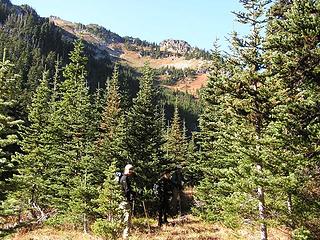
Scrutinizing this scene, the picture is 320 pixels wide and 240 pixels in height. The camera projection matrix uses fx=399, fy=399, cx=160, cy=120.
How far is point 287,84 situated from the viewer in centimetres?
1402

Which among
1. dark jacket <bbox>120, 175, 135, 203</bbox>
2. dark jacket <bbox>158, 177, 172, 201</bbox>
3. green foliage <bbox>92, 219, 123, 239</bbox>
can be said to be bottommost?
green foliage <bbox>92, 219, 123, 239</bbox>

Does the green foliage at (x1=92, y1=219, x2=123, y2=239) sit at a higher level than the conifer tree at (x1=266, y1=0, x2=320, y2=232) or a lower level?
lower

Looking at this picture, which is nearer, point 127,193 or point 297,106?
point 297,106

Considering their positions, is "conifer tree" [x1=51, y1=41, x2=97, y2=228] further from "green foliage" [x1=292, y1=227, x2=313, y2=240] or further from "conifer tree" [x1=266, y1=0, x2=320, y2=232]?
"green foliage" [x1=292, y1=227, x2=313, y2=240]

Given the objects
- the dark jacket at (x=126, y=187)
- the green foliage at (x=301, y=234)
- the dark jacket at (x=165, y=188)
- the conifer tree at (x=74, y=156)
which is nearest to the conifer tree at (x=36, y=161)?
the conifer tree at (x=74, y=156)

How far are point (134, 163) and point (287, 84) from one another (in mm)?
17510

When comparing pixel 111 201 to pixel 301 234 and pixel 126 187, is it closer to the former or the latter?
pixel 126 187

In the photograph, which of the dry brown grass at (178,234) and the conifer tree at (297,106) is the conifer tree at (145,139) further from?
the conifer tree at (297,106)

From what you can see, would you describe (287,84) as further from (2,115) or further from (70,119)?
(70,119)

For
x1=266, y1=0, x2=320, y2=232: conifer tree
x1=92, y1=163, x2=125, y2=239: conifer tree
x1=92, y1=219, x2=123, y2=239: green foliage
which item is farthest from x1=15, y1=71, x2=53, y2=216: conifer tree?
x1=266, y1=0, x2=320, y2=232: conifer tree

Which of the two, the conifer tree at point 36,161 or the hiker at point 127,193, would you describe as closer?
the hiker at point 127,193

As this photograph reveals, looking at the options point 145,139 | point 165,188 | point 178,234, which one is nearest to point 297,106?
point 178,234

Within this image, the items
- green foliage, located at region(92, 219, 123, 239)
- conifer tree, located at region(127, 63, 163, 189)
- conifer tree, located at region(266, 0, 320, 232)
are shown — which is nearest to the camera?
conifer tree, located at region(266, 0, 320, 232)

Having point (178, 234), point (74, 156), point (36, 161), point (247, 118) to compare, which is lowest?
point (178, 234)
